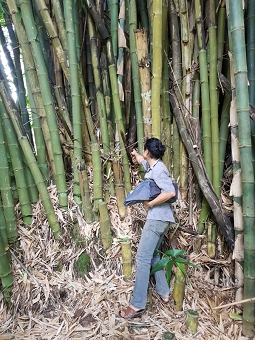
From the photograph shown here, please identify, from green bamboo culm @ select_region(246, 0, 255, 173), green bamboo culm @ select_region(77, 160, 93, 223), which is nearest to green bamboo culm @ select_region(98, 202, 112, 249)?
green bamboo culm @ select_region(77, 160, 93, 223)

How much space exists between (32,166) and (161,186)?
→ 3.08ft

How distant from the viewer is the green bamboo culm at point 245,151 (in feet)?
5.65

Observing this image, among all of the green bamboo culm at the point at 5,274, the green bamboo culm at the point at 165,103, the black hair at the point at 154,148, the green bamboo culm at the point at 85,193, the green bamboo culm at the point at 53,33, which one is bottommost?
the green bamboo culm at the point at 5,274

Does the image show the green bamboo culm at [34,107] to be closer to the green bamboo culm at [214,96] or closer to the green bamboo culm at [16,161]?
the green bamboo culm at [16,161]

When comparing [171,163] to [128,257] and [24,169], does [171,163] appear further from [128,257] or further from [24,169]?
[24,169]

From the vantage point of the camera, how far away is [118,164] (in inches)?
86.4

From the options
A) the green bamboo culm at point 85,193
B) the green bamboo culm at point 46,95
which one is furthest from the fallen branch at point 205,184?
the green bamboo culm at point 46,95

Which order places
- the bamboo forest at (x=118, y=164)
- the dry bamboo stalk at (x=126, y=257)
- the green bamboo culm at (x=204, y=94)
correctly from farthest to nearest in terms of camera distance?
the green bamboo culm at (x=204, y=94)
the dry bamboo stalk at (x=126, y=257)
the bamboo forest at (x=118, y=164)

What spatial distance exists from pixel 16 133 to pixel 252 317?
1999 mm

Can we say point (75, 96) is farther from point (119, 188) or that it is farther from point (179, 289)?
point (179, 289)

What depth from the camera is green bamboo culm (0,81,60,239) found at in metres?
2.02

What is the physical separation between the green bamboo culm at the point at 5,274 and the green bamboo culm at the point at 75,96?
0.60 metres

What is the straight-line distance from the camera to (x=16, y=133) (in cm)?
206

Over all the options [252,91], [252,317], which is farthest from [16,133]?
[252,317]
